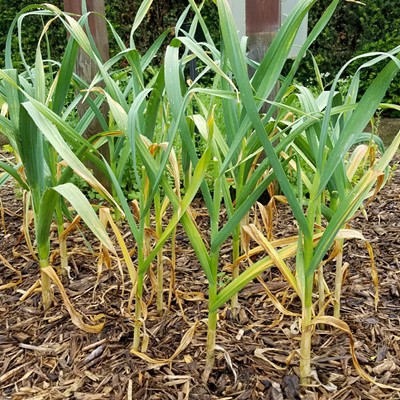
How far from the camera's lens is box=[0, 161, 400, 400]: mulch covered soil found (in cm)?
122

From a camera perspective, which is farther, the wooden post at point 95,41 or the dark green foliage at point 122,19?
the dark green foliage at point 122,19

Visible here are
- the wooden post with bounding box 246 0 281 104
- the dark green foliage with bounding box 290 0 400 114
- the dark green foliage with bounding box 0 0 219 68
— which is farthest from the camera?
the dark green foliage with bounding box 0 0 219 68

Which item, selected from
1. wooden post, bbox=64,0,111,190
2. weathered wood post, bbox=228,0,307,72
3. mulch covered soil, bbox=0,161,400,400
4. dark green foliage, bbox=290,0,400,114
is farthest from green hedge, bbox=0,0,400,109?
mulch covered soil, bbox=0,161,400,400

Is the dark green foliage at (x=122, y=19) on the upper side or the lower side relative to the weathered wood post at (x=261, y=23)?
lower

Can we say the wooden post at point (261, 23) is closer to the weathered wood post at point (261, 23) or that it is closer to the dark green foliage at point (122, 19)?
the weathered wood post at point (261, 23)

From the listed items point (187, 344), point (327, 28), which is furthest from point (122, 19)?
point (187, 344)

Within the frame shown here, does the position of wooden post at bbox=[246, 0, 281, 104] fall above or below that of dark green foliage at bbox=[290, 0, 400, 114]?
above

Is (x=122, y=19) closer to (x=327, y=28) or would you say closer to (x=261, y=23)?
(x=327, y=28)

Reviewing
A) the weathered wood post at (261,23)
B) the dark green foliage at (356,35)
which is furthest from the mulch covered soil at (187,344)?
the dark green foliage at (356,35)

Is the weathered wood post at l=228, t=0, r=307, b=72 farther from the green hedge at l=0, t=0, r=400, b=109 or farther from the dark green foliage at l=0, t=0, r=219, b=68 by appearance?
the dark green foliage at l=0, t=0, r=219, b=68

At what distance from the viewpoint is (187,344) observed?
1271 mm

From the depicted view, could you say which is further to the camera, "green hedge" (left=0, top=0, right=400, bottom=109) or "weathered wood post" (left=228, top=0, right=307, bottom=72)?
"green hedge" (left=0, top=0, right=400, bottom=109)

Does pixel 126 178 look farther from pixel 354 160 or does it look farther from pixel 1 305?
pixel 354 160

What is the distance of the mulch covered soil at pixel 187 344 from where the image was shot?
48.0 inches
